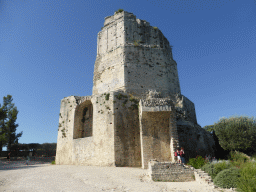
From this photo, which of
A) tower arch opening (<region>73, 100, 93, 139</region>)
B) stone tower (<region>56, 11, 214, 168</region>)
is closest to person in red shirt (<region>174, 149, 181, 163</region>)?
stone tower (<region>56, 11, 214, 168</region>)

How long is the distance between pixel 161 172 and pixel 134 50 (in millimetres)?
10201

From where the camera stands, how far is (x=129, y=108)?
41.3ft

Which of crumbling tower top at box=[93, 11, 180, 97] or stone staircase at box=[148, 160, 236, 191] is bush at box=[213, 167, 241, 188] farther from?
crumbling tower top at box=[93, 11, 180, 97]

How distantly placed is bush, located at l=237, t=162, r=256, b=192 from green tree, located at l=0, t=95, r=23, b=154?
2730 cm

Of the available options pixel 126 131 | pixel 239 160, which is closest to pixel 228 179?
pixel 239 160

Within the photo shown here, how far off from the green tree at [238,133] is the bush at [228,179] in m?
7.83

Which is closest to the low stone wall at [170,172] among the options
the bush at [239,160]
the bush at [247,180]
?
the bush at [247,180]

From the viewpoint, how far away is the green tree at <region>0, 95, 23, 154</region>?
24453mm

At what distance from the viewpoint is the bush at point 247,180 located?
5.54 metres

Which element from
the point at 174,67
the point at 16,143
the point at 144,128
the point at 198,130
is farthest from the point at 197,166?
the point at 16,143

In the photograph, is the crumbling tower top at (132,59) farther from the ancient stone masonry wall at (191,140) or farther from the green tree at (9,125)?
the green tree at (9,125)

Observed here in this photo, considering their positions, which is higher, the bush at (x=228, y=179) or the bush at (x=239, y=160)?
the bush at (x=239, y=160)

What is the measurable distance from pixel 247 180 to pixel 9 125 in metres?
29.1

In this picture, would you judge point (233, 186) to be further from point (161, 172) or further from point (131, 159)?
point (131, 159)
